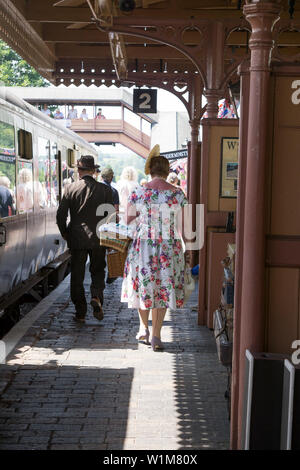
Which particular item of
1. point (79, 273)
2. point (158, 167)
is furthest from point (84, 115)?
point (158, 167)

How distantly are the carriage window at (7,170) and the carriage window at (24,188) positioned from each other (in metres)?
0.34

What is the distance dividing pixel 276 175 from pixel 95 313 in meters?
4.38

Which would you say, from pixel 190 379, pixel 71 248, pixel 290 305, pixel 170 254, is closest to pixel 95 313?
pixel 71 248

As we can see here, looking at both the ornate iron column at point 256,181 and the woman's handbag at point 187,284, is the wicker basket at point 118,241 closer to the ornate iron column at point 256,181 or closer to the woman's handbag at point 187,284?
the woman's handbag at point 187,284

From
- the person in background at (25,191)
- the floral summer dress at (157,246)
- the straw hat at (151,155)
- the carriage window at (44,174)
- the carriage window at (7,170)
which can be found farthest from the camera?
the carriage window at (44,174)

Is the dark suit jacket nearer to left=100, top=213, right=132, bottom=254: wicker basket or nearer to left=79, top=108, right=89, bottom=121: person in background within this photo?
left=100, top=213, right=132, bottom=254: wicker basket

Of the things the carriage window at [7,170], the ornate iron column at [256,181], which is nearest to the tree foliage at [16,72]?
the carriage window at [7,170]

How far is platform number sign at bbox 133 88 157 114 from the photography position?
46.4 feet

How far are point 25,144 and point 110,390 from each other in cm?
413

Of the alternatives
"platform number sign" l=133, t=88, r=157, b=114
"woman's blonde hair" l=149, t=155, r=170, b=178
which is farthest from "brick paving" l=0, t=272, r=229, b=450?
"platform number sign" l=133, t=88, r=157, b=114

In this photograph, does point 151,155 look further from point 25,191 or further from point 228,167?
point 25,191

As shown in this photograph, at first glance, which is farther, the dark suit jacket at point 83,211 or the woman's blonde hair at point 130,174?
the woman's blonde hair at point 130,174

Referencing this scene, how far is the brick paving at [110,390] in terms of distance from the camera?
4191 millimetres

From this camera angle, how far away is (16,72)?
188ft
